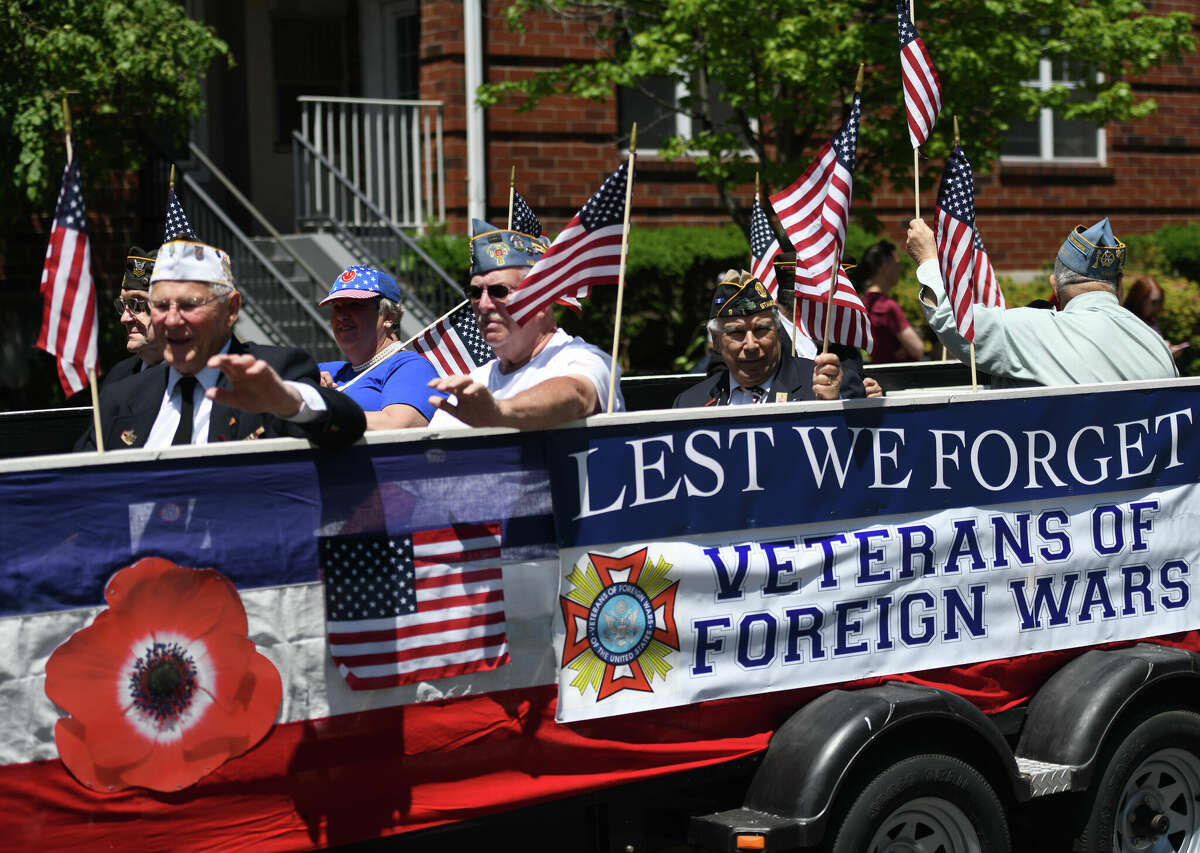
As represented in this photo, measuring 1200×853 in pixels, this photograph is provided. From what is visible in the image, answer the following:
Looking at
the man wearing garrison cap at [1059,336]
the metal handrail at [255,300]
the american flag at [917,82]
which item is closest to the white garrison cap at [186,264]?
the man wearing garrison cap at [1059,336]

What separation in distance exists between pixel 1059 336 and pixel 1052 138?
14891 mm

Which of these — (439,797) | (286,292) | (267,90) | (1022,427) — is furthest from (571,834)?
(267,90)

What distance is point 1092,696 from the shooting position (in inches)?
189

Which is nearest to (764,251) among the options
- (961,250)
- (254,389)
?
(961,250)

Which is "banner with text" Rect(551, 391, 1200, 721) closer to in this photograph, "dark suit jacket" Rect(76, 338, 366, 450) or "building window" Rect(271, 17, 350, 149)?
"dark suit jacket" Rect(76, 338, 366, 450)

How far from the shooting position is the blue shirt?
5.39 metres

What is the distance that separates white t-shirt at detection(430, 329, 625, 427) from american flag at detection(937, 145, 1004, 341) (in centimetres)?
130

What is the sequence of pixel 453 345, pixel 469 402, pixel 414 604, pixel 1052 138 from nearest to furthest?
pixel 469 402
pixel 414 604
pixel 453 345
pixel 1052 138

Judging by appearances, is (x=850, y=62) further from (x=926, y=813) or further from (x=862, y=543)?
(x=926, y=813)

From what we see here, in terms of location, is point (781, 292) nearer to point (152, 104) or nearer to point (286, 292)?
point (152, 104)

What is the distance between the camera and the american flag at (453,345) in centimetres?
632

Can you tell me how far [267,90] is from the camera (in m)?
16.5

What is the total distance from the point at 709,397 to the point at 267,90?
11.8 meters

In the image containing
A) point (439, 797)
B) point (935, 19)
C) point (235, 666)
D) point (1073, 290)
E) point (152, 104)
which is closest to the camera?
point (235, 666)
